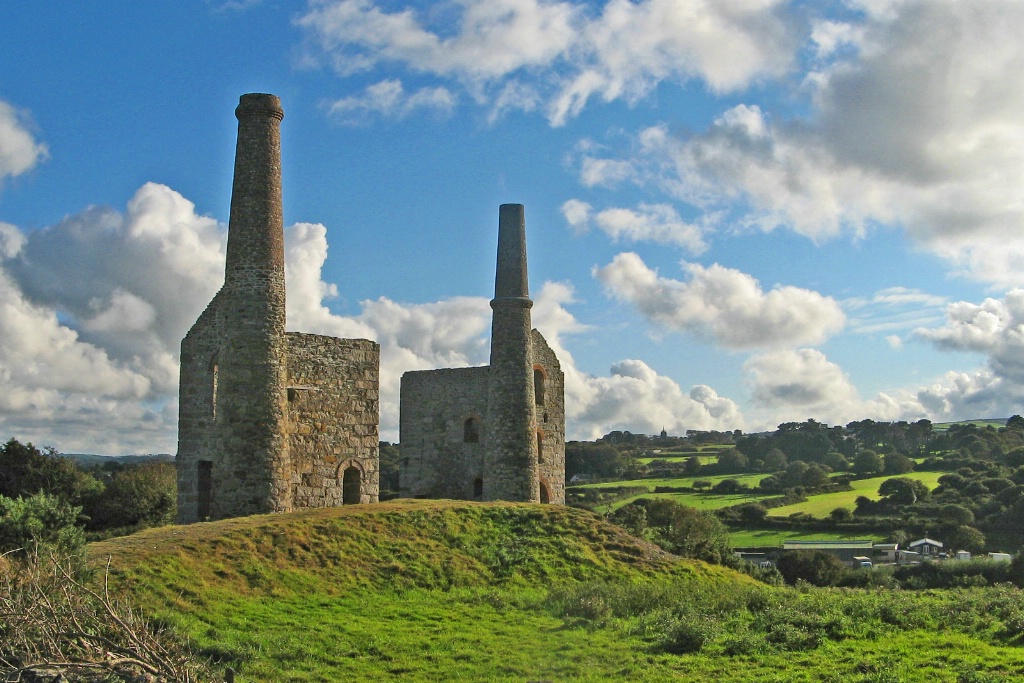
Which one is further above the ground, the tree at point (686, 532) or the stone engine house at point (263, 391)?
the stone engine house at point (263, 391)

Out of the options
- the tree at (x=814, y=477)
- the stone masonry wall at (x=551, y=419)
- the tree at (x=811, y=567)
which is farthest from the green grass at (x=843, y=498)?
the stone masonry wall at (x=551, y=419)

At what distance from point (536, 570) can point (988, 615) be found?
34.9 feet

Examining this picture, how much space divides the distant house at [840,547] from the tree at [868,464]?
1099 inches

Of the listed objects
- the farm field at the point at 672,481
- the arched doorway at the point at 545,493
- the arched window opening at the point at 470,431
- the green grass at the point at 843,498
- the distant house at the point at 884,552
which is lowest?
the distant house at the point at 884,552

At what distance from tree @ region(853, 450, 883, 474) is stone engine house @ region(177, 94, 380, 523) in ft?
187

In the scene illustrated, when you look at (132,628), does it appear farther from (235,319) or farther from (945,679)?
(235,319)

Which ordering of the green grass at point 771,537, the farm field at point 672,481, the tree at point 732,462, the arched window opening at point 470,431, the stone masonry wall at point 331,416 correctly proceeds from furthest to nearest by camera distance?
the tree at point 732,462 → the farm field at point 672,481 → the green grass at point 771,537 → the arched window opening at point 470,431 → the stone masonry wall at point 331,416

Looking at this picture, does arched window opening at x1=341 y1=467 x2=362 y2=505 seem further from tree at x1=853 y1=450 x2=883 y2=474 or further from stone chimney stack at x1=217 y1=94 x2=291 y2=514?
tree at x1=853 y1=450 x2=883 y2=474

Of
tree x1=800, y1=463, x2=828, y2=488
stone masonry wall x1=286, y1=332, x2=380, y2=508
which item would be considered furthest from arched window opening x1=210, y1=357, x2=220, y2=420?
tree x1=800, y1=463, x2=828, y2=488

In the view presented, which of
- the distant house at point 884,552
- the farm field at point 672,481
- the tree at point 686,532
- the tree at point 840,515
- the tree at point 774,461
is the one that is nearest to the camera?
the tree at point 686,532

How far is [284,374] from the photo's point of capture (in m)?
28.6

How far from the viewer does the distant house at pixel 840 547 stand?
48.5 m

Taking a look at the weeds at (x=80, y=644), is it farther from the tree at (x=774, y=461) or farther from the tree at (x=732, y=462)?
the tree at (x=774, y=461)

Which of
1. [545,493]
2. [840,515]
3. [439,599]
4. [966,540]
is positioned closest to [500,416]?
[545,493]
